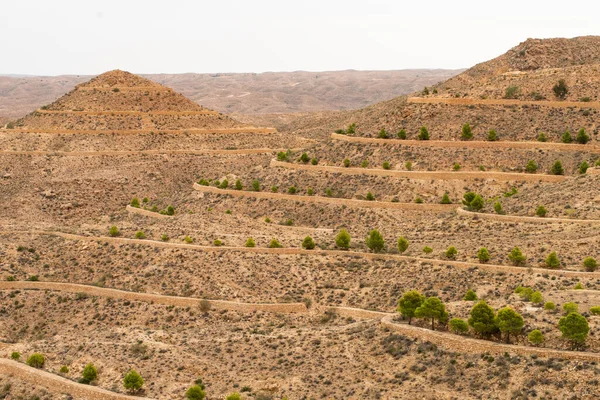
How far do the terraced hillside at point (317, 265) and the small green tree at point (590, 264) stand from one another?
1.00 m

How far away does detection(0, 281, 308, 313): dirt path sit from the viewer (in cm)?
4697

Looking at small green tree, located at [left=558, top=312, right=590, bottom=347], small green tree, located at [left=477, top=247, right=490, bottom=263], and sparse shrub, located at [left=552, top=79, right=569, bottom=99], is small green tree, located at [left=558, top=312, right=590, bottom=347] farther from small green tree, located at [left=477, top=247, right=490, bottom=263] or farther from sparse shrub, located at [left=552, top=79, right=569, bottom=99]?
sparse shrub, located at [left=552, top=79, right=569, bottom=99]

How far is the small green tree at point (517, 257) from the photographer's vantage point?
4453 centimetres

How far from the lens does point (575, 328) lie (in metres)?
32.0

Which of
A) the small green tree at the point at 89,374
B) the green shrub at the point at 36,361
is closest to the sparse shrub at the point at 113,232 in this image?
the green shrub at the point at 36,361

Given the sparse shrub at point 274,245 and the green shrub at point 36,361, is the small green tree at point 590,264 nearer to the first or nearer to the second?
the sparse shrub at point 274,245

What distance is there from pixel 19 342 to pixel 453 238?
24905 millimetres

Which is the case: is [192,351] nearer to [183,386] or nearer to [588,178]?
[183,386]

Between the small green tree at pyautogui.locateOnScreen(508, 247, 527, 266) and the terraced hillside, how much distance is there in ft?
0.29

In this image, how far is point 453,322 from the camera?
116 feet

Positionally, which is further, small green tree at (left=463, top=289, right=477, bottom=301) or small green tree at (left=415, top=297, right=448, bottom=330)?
small green tree at (left=463, top=289, right=477, bottom=301)

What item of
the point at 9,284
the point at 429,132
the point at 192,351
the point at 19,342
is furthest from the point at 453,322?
the point at 429,132

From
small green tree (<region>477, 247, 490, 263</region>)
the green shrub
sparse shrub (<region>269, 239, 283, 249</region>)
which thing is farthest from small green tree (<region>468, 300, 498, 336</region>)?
sparse shrub (<region>269, 239, 283, 249</region>)

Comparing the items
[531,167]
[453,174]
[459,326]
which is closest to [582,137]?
[531,167]
